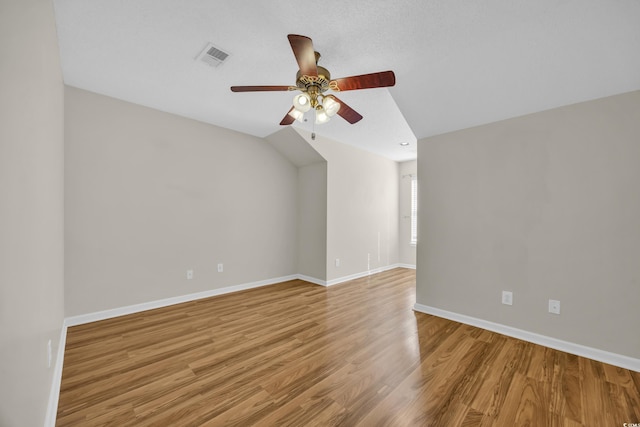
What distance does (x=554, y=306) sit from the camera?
2.41m

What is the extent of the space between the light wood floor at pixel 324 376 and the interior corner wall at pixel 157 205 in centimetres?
56

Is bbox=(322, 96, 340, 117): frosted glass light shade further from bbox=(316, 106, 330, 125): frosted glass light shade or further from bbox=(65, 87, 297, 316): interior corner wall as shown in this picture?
bbox=(65, 87, 297, 316): interior corner wall

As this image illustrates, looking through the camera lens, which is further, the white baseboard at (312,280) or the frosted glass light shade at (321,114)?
the white baseboard at (312,280)

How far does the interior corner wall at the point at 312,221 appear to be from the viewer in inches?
177

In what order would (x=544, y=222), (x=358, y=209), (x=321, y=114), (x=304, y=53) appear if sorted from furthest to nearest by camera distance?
(x=358, y=209)
(x=544, y=222)
(x=321, y=114)
(x=304, y=53)

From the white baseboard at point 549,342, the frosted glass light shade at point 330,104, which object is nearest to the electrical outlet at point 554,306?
the white baseboard at point 549,342

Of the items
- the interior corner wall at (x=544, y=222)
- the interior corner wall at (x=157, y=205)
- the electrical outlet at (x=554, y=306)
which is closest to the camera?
the interior corner wall at (x=544, y=222)

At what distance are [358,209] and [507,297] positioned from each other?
9.29 ft

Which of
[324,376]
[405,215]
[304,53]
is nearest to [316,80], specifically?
[304,53]

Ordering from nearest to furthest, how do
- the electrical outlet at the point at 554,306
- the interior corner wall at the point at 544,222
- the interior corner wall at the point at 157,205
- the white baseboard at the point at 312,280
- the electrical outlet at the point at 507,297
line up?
the interior corner wall at the point at 544,222
the electrical outlet at the point at 554,306
the electrical outlet at the point at 507,297
the interior corner wall at the point at 157,205
the white baseboard at the point at 312,280

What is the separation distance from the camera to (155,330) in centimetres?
266

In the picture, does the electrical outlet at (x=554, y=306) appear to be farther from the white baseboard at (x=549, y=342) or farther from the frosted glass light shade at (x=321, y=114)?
the frosted glass light shade at (x=321, y=114)

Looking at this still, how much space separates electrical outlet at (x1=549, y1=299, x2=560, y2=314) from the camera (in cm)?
239

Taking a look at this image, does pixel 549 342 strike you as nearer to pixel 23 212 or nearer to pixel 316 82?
pixel 316 82
